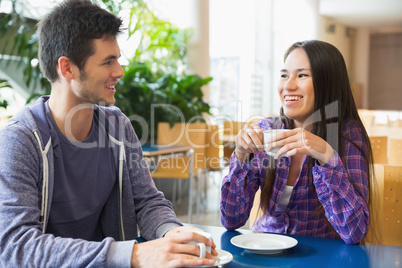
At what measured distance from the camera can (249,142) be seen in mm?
1374

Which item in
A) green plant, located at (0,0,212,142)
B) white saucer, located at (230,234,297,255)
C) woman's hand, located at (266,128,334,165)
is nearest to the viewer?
white saucer, located at (230,234,297,255)

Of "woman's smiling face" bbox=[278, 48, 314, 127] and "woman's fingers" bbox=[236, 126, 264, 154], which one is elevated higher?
"woman's smiling face" bbox=[278, 48, 314, 127]

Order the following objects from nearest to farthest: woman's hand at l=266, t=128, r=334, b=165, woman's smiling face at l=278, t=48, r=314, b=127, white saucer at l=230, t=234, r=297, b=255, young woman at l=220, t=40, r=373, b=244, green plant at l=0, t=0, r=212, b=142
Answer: white saucer at l=230, t=234, r=297, b=255 → woman's hand at l=266, t=128, r=334, b=165 → young woman at l=220, t=40, r=373, b=244 → woman's smiling face at l=278, t=48, r=314, b=127 → green plant at l=0, t=0, r=212, b=142

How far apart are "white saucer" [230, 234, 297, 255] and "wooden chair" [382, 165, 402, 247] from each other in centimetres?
57

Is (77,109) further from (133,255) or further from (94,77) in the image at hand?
(133,255)

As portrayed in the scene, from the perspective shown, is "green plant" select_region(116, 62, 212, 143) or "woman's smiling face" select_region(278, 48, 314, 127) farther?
"green plant" select_region(116, 62, 212, 143)

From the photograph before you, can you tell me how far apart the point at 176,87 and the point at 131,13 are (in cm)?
142

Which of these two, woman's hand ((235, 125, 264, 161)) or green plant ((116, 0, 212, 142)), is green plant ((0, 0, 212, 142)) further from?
woman's hand ((235, 125, 264, 161))

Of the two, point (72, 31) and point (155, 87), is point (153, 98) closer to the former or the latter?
point (155, 87)

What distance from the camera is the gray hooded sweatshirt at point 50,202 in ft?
3.21

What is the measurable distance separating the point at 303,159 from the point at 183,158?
2881 millimetres

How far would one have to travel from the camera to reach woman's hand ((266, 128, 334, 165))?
1279 millimetres

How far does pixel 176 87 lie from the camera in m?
5.31

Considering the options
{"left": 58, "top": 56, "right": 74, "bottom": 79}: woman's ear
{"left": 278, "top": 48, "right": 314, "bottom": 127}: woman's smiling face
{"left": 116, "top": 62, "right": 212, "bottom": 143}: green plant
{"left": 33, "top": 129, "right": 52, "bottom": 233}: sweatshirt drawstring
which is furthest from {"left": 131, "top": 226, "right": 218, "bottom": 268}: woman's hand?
{"left": 116, "top": 62, "right": 212, "bottom": 143}: green plant
